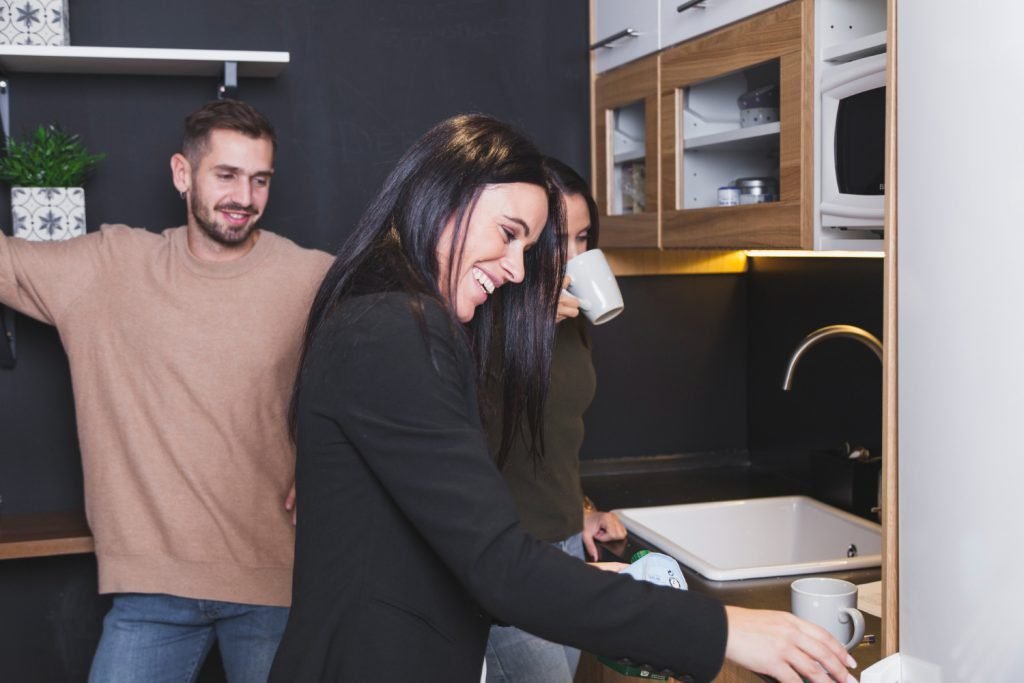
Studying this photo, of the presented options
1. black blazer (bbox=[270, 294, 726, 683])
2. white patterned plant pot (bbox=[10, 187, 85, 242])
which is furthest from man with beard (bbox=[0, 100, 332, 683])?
black blazer (bbox=[270, 294, 726, 683])

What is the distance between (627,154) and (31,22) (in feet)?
4.00

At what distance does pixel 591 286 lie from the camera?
1979mm

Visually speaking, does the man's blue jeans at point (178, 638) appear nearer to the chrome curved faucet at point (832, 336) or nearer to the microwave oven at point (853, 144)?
the chrome curved faucet at point (832, 336)

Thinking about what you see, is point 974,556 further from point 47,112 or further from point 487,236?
point 47,112

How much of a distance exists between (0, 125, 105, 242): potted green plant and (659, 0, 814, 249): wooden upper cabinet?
3.71ft

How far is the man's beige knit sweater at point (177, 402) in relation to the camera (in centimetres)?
199

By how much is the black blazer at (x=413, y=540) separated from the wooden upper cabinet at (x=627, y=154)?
50.3 inches

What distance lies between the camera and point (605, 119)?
8.48 feet

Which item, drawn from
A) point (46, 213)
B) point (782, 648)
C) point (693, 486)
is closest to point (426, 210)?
point (782, 648)

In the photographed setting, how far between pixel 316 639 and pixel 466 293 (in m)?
0.38

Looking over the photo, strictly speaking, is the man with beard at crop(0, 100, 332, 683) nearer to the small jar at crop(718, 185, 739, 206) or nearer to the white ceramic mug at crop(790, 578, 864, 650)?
the small jar at crop(718, 185, 739, 206)

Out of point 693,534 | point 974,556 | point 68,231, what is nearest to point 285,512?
point 68,231

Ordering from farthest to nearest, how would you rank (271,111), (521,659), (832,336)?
(271,111) → (832,336) → (521,659)

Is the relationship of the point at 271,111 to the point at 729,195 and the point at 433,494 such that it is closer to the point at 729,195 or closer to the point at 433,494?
the point at 729,195
